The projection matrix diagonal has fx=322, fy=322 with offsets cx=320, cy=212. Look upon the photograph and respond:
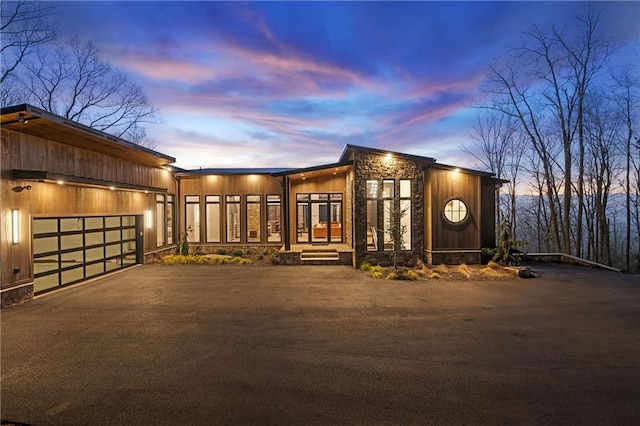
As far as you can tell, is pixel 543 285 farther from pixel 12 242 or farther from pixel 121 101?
pixel 121 101

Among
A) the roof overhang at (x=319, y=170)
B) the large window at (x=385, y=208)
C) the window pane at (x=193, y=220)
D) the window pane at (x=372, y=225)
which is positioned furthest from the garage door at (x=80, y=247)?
the large window at (x=385, y=208)

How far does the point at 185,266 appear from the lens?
38.2ft

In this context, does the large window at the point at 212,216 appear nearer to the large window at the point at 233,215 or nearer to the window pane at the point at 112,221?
the large window at the point at 233,215

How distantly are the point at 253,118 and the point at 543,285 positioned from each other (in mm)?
14975

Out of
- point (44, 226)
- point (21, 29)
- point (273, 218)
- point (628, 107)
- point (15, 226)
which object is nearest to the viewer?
point (15, 226)

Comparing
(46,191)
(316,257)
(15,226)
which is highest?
(46,191)

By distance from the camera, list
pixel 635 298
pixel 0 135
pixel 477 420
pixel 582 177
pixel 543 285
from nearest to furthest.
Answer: pixel 477 420 → pixel 0 135 → pixel 635 298 → pixel 543 285 → pixel 582 177

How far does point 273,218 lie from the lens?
49.3ft

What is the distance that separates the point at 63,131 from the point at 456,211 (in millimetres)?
11583

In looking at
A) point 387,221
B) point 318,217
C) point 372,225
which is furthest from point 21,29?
point 387,221

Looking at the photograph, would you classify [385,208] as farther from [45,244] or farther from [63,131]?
[45,244]

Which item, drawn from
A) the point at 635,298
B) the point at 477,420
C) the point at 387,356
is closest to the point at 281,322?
the point at 387,356

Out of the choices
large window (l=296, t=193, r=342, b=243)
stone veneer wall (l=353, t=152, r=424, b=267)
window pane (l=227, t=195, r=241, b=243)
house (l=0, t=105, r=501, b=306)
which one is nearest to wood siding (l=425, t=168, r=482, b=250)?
house (l=0, t=105, r=501, b=306)

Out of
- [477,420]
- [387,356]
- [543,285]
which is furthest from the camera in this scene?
[543,285]
